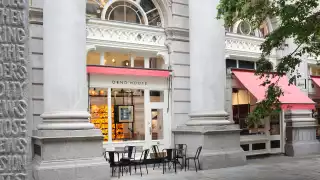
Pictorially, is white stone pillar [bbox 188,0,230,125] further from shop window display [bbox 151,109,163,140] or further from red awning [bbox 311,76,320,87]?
red awning [bbox 311,76,320,87]

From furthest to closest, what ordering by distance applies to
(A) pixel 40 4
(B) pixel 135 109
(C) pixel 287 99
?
1. (C) pixel 287 99
2. (B) pixel 135 109
3. (A) pixel 40 4

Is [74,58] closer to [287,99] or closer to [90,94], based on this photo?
[90,94]

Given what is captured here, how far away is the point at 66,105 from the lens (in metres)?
11.2

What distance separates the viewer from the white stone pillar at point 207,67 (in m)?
14.0

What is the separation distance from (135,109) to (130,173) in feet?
9.03

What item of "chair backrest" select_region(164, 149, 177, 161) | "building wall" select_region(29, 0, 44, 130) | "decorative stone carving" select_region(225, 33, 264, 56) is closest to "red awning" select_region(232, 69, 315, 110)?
"decorative stone carving" select_region(225, 33, 264, 56)

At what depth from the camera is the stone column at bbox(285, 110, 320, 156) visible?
1742cm

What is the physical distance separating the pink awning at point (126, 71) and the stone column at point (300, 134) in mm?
6685

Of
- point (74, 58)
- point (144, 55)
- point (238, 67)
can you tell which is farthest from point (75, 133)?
point (238, 67)

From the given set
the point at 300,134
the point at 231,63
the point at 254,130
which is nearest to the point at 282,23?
the point at 231,63

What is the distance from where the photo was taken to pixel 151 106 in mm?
Answer: 14523

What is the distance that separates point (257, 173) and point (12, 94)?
988 centimetres

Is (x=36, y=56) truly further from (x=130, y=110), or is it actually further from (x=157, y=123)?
(x=157, y=123)

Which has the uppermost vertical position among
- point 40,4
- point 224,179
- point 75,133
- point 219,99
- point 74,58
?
point 40,4
